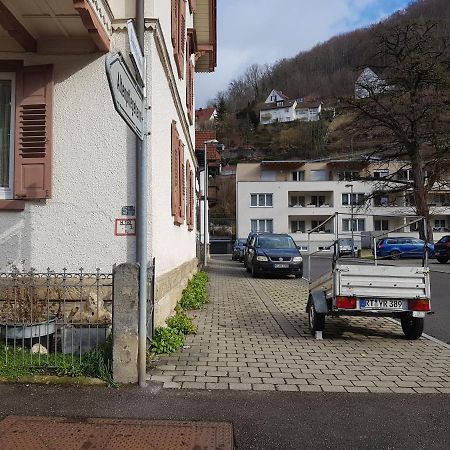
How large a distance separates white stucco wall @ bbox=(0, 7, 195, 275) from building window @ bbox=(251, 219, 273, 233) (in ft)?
183

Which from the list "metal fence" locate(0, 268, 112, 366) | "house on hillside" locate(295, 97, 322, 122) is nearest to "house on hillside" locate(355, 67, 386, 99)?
"metal fence" locate(0, 268, 112, 366)

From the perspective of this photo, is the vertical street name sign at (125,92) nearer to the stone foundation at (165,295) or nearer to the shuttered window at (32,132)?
the shuttered window at (32,132)

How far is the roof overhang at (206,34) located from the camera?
1598cm

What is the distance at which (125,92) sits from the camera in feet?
15.1

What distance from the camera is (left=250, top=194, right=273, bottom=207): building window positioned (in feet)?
207

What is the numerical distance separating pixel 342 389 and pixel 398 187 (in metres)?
31.7

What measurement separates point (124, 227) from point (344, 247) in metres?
3.67

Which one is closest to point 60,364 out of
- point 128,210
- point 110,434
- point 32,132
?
point 110,434

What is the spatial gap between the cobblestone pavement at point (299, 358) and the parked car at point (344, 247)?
1.30 m

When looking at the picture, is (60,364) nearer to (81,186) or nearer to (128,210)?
(128,210)

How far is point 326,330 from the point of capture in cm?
863

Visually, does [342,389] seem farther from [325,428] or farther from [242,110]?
[242,110]

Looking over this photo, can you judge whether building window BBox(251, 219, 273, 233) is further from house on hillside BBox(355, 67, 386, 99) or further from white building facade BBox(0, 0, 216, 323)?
white building facade BBox(0, 0, 216, 323)

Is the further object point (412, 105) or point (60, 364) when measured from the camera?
point (412, 105)
